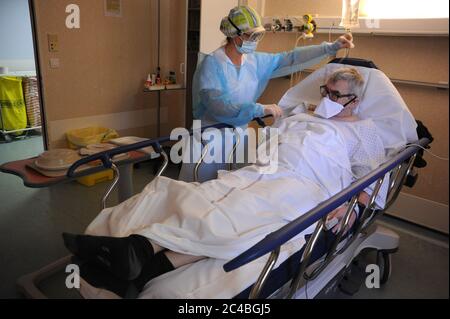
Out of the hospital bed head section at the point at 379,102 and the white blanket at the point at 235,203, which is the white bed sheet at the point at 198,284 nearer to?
the white blanket at the point at 235,203

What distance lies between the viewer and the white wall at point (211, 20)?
10.6 feet

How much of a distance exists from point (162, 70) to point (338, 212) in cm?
319

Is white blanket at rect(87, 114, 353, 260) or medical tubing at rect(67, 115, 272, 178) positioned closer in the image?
white blanket at rect(87, 114, 353, 260)

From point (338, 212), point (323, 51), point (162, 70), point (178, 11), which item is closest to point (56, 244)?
point (338, 212)

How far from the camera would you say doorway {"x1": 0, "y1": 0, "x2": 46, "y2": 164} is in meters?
4.31

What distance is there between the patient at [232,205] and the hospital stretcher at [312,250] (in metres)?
0.07

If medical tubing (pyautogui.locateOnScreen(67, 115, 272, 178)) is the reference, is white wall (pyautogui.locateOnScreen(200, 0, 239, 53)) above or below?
above

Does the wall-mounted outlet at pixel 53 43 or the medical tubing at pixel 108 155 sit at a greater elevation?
the wall-mounted outlet at pixel 53 43

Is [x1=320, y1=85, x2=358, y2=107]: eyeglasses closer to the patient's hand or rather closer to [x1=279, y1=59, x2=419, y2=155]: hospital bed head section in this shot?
[x1=279, y1=59, x2=419, y2=155]: hospital bed head section

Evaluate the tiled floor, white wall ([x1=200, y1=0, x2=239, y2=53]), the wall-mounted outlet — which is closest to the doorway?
the tiled floor

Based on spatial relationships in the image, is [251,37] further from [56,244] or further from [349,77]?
[56,244]

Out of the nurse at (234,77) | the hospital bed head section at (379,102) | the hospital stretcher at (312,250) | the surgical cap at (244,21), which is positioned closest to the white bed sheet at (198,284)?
the hospital stretcher at (312,250)

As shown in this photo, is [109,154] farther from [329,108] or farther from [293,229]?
[329,108]

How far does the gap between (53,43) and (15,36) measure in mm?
1800
